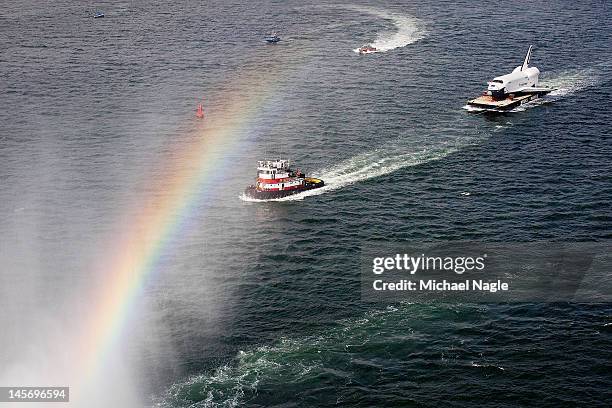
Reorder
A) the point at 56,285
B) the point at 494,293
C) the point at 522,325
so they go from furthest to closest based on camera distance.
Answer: the point at 56,285 < the point at 494,293 < the point at 522,325

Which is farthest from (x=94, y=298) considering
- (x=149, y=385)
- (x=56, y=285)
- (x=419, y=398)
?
(x=419, y=398)

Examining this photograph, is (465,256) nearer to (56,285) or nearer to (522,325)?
(522,325)

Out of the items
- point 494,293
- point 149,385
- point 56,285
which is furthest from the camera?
point 56,285

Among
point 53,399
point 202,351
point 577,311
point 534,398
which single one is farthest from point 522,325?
point 53,399

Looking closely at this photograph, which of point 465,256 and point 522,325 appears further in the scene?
point 465,256

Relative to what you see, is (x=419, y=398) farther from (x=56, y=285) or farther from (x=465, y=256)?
(x=56, y=285)

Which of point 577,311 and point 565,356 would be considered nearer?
point 565,356

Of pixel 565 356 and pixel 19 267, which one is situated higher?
pixel 19 267

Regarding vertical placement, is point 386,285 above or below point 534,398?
above

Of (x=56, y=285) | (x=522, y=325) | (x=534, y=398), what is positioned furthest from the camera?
(x=56, y=285)
